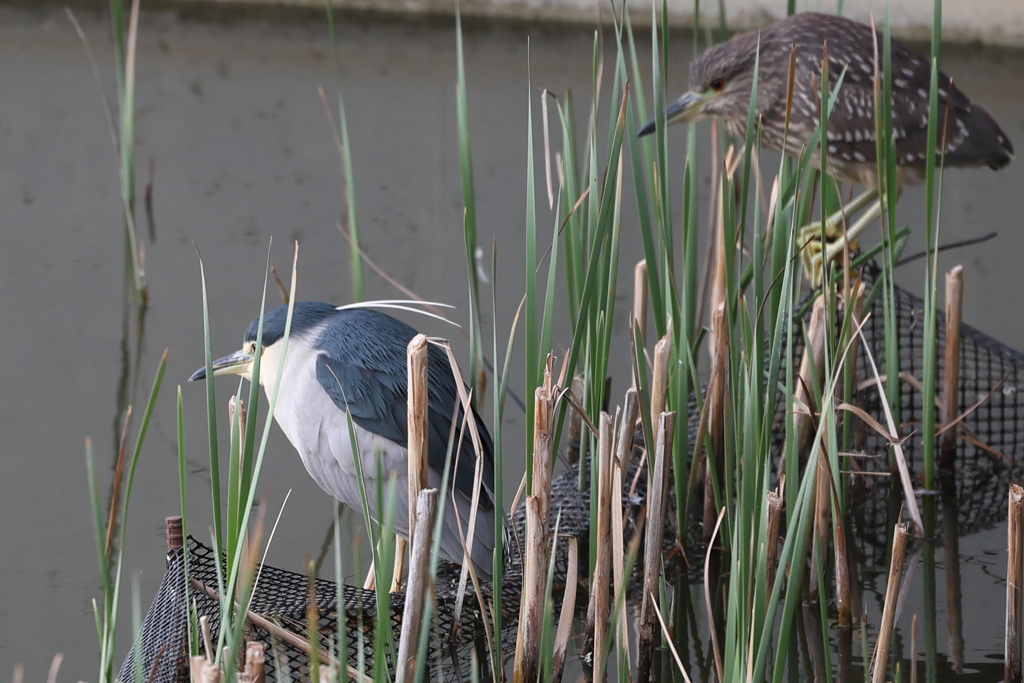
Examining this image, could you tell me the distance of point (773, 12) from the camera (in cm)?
453

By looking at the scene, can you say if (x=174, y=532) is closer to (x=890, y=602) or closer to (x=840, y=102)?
(x=890, y=602)

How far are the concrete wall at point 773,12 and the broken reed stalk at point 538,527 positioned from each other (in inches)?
140

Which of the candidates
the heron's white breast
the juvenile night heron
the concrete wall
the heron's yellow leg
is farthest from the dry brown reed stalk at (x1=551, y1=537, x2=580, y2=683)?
the concrete wall

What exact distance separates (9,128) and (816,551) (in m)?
3.17

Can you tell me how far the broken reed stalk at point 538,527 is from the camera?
1072mm

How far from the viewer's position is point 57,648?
1.49 metres

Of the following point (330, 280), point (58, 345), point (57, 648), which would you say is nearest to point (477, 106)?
point (330, 280)

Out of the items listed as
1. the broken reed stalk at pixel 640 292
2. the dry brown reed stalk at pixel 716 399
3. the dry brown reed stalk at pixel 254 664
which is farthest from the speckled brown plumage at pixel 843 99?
the dry brown reed stalk at pixel 254 664

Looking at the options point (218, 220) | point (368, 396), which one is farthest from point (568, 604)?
point (218, 220)

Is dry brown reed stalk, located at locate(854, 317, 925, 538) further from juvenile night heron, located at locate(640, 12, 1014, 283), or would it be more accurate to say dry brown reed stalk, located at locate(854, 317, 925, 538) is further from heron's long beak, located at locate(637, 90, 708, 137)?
heron's long beak, located at locate(637, 90, 708, 137)

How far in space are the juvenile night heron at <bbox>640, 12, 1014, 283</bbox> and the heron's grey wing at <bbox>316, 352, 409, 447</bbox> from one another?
2.63 ft

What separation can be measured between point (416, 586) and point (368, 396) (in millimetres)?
448

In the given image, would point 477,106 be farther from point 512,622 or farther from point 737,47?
point 512,622

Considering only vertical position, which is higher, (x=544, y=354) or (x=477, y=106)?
(x=477, y=106)
